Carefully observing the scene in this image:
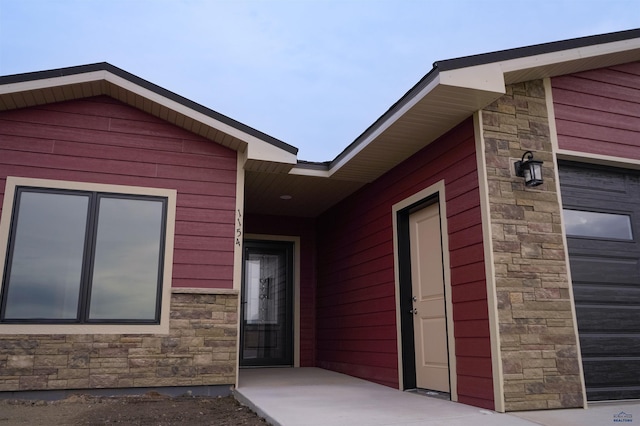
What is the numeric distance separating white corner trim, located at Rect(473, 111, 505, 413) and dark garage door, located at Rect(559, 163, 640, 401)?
2.77 ft

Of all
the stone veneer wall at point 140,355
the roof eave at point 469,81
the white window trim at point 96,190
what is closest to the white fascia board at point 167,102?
the white window trim at point 96,190

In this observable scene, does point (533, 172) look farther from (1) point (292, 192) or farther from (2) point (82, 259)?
(2) point (82, 259)

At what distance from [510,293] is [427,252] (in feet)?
4.15

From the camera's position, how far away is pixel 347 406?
13.8 ft

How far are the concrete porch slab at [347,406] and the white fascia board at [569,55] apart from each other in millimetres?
2659

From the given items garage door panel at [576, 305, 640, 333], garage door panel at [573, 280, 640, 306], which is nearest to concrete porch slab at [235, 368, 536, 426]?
garage door panel at [576, 305, 640, 333]

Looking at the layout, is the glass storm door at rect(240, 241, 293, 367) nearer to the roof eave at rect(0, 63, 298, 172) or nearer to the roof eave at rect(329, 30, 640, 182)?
the roof eave at rect(0, 63, 298, 172)

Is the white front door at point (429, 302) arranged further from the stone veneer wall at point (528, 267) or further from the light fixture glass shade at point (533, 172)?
the light fixture glass shade at point (533, 172)

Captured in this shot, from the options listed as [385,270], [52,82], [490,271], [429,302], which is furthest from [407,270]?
[52,82]

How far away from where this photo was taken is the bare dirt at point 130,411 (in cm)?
403

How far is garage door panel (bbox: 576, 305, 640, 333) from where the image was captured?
4.38m

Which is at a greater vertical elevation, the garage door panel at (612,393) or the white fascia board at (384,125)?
the white fascia board at (384,125)

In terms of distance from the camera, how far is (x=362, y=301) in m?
6.54

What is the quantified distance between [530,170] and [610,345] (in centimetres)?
159
